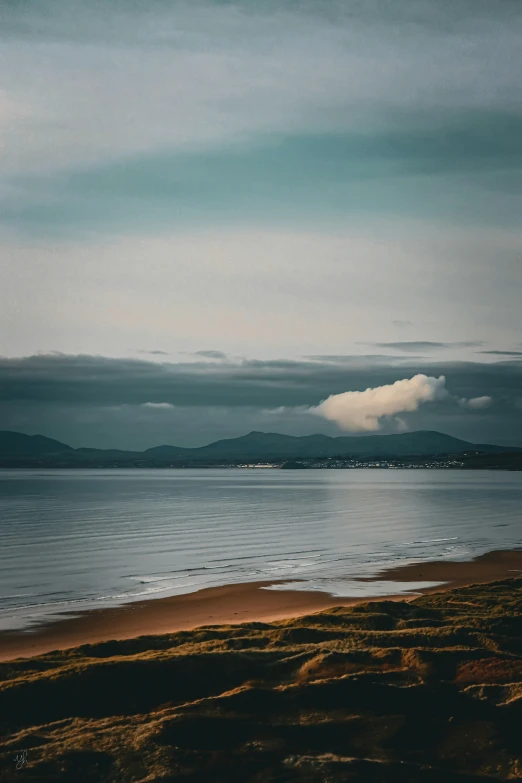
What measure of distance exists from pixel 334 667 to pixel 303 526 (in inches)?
2176

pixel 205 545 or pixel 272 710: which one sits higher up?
pixel 272 710

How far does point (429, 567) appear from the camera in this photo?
43719 millimetres

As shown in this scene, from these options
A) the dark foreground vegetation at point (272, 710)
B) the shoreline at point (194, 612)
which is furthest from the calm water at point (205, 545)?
the dark foreground vegetation at point (272, 710)

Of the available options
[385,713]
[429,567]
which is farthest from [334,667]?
[429,567]

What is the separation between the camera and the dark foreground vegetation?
11.8 m

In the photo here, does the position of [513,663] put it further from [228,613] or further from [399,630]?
[228,613]

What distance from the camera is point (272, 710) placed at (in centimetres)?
1380
